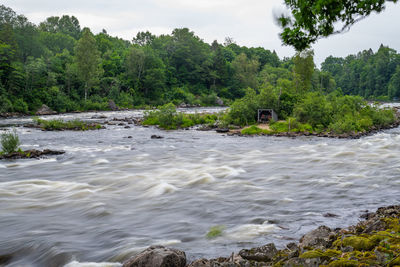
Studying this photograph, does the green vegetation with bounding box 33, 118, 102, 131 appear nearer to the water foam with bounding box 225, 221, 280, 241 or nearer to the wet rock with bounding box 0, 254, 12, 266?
the wet rock with bounding box 0, 254, 12, 266

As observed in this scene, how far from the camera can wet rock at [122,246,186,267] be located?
16.5 feet

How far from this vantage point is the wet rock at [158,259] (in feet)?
16.5

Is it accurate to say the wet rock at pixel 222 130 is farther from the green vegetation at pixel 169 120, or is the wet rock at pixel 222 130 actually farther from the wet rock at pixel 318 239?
the wet rock at pixel 318 239

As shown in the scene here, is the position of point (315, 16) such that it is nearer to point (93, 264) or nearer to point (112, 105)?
point (93, 264)

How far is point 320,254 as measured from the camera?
4.81 m

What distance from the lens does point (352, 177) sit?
12.7m

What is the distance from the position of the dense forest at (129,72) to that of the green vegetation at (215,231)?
29.2m

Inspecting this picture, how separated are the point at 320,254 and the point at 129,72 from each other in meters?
83.6

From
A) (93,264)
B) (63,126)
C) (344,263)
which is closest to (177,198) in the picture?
(93,264)

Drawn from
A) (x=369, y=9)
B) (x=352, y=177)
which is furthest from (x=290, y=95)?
(x=369, y=9)

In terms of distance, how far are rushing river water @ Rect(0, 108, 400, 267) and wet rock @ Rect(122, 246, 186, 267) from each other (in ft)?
3.36

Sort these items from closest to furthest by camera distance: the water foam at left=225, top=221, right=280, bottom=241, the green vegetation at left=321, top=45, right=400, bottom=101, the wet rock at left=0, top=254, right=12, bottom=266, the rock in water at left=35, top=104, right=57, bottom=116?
the wet rock at left=0, top=254, right=12, bottom=266 < the water foam at left=225, top=221, right=280, bottom=241 < the rock in water at left=35, top=104, right=57, bottom=116 < the green vegetation at left=321, top=45, right=400, bottom=101

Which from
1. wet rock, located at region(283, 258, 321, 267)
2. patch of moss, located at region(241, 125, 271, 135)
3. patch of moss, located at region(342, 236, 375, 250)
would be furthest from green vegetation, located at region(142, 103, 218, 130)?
wet rock, located at region(283, 258, 321, 267)

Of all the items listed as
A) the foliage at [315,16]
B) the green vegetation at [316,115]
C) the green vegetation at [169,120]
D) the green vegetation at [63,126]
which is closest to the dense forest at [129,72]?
the green vegetation at [316,115]
